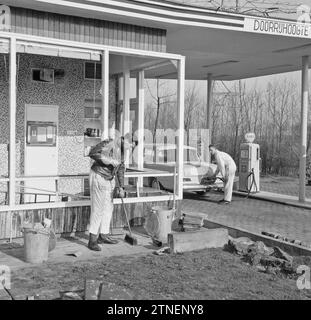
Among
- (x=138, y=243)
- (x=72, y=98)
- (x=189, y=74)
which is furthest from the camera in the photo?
(x=189, y=74)

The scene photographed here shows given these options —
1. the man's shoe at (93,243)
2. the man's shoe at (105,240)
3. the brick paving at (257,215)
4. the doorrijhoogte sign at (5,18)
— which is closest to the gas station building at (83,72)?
the doorrijhoogte sign at (5,18)

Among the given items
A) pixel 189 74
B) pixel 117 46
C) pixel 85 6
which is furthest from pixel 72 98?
pixel 189 74

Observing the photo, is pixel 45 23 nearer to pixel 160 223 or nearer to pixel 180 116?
pixel 180 116

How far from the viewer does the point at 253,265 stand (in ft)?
22.0

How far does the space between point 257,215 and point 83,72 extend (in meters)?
5.35

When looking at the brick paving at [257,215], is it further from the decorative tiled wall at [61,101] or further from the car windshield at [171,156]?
the decorative tiled wall at [61,101]

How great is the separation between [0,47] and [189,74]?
10656mm

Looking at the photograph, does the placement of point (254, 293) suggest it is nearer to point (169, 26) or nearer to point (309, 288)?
point (309, 288)

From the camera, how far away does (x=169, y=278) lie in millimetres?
6082

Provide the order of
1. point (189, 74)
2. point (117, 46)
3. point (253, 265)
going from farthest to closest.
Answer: point (189, 74), point (117, 46), point (253, 265)

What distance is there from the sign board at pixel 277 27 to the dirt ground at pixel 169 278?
17.4ft

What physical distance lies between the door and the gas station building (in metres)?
0.02

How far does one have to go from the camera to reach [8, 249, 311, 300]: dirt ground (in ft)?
18.1

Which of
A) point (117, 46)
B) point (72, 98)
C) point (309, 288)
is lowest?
point (309, 288)
